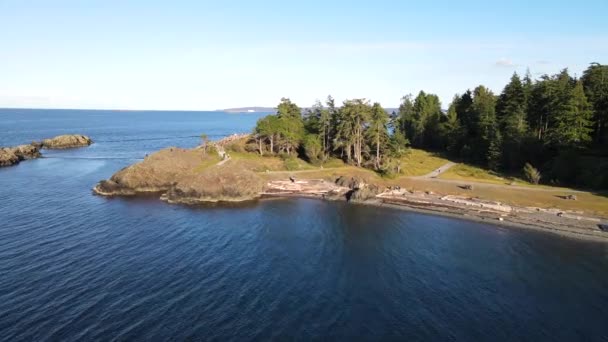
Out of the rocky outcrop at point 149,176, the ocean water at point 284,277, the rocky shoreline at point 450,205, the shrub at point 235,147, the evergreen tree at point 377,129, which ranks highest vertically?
the evergreen tree at point 377,129

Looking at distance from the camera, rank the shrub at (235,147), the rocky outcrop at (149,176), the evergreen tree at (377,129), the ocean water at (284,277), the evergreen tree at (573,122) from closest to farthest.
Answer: the ocean water at (284,277), the rocky outcrop at (149,176), the evergreen tree at (573,122), the evergreen tree at (377,129), the shrub at (235,147)

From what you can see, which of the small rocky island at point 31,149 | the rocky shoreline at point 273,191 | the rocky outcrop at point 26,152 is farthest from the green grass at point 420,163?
the rocky outcrop at point 26,152

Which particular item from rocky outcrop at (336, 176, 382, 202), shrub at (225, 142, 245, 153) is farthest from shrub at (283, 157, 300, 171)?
shrub at (225, 142, 245, 153)

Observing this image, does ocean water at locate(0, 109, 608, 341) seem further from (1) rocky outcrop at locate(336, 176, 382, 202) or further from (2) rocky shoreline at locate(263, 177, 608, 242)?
(1) rocky outcrop at locate(336, 176, 382, 202)

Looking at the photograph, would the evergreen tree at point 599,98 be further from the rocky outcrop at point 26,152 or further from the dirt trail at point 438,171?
the rocky outcrop at point 26,152

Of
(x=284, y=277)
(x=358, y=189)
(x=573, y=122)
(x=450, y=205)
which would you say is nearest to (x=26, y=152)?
(x=358, y=189)

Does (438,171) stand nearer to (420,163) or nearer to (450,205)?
(420,163)

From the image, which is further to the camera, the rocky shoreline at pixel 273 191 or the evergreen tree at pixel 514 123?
the evergreen tree at pixel 514 123

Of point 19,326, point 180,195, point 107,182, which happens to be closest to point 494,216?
point 180,195
